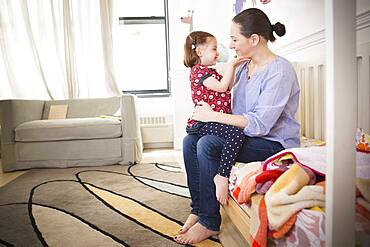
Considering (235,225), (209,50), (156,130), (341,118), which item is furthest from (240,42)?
(156,130)

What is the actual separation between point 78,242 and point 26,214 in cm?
55

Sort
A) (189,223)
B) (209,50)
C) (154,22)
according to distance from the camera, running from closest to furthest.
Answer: (189,223)
(209,50)
(154,22)

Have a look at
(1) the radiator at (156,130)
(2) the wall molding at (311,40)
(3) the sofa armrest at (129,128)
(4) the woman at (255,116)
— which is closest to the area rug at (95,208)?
(4) the woman at (255,116)

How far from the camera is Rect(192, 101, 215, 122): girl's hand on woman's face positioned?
1399 mm

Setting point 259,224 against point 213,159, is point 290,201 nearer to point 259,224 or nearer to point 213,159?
point 259,224

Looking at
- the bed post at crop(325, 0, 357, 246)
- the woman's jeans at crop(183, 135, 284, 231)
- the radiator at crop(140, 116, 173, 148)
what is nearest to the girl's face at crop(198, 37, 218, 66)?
the woman's jeans at crop(183, 135, 284, 231)

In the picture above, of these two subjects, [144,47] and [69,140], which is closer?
[69,140]

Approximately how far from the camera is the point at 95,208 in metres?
1.91

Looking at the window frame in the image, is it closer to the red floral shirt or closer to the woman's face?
the red floral shirt

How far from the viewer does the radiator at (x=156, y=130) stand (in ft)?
13.5

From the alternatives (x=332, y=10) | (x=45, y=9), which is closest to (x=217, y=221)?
(x=332, y=10)

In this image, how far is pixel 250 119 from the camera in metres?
1.27

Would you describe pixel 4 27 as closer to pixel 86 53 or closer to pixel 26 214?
pixel 86 53

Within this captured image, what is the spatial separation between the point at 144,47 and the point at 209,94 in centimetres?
307
